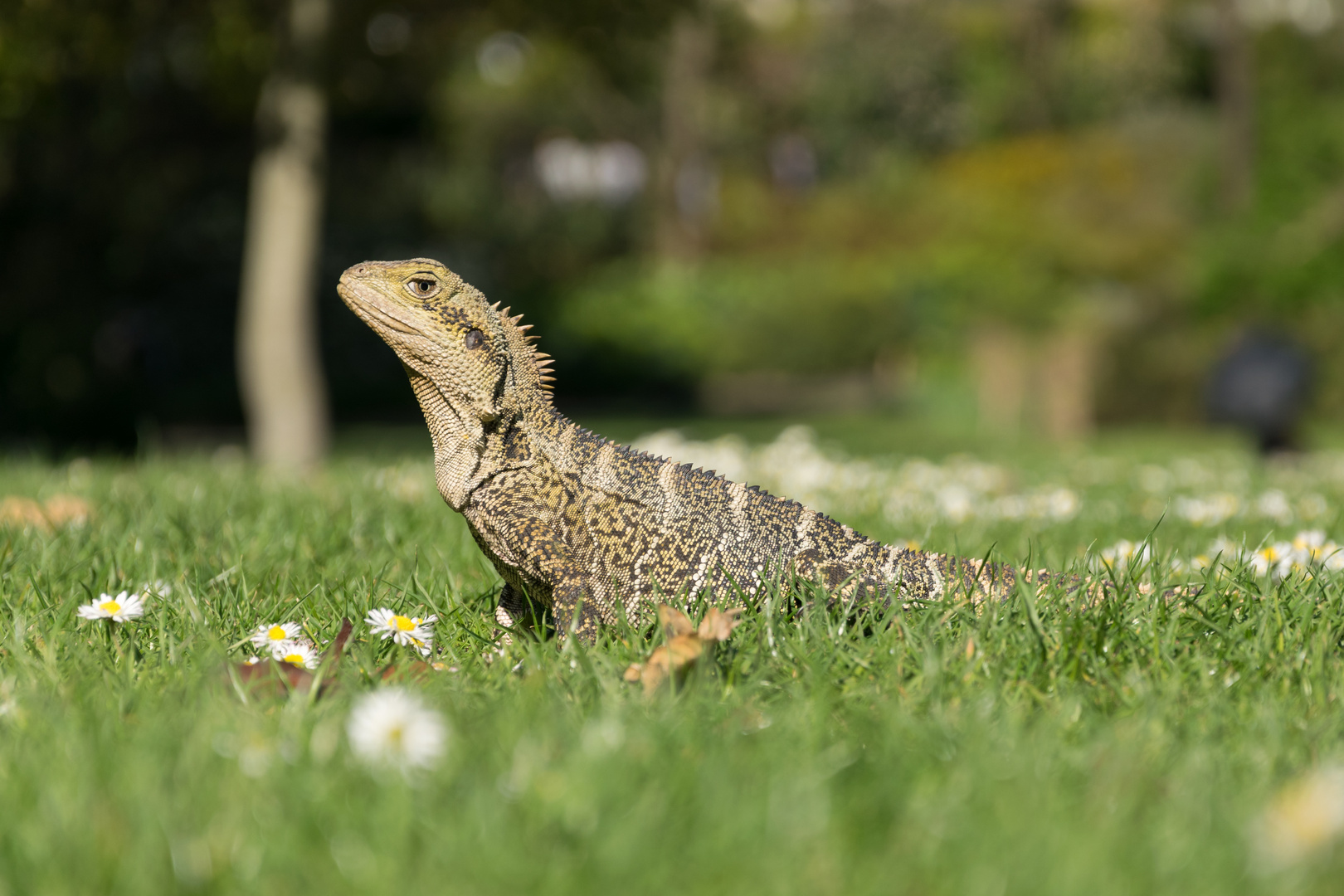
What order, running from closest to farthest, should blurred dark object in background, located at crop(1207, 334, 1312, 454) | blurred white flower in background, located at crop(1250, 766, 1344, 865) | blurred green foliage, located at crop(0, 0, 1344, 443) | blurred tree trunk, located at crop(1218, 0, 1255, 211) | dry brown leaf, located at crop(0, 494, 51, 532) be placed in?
1. blurred white flower in background, located at crop(1250, 766, 1344, 865)
2. dry brown leaf, located at crop(0, 494, 51, 532)
3. blurred dark object in background, located at crop(1207, 334, 1312, 454)
4. blurred green foliage, located at crop(0, 0, 1344, 443)
5. blurred tree trunk, located at crop(1218, 0, 1255, 211)

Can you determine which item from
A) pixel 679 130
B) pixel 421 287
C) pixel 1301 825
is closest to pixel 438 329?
pixel 421 287

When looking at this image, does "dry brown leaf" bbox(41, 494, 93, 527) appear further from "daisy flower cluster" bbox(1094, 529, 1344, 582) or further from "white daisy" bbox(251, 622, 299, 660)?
"daisy flower cluster" bbox(1094, 529, 1344, 582)

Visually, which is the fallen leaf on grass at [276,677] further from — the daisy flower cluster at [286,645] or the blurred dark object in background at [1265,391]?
the blurred dark object in background at [1265,391]

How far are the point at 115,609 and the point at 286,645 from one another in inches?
22.2

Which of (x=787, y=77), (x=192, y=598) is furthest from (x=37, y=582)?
(x=787, y=77)

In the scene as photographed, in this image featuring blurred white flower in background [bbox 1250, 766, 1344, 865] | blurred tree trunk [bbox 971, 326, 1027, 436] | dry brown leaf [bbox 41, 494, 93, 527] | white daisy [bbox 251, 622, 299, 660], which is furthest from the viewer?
blurred tree trunk [bbox 971, 326, 1027, 436]

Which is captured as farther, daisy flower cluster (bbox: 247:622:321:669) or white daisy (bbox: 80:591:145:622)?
white daisy (bbox: 80:591:145:622)

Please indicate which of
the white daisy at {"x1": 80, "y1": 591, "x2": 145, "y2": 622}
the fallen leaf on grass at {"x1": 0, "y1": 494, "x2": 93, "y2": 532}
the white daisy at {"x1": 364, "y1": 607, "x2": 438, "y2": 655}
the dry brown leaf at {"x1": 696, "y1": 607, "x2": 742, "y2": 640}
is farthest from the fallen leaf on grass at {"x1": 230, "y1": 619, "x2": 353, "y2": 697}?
the fallen leaf on grass at {"x1": 0, "y1": 494, "x2": 93, "y2": 532}

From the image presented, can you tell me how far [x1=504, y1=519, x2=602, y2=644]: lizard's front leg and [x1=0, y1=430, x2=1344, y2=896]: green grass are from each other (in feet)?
0.41

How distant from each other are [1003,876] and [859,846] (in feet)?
0.83

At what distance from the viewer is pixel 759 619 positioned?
304cm

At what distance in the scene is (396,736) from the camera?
212cm

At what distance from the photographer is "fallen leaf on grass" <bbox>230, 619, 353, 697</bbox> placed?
8.55 feet

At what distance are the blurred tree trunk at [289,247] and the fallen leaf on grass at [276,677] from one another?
345 inches
